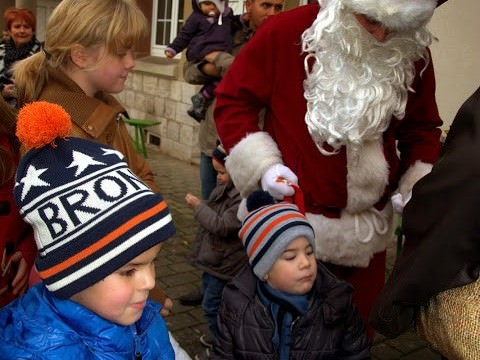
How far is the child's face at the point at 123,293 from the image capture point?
144cm

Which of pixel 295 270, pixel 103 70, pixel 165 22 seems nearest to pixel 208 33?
pixel 103 70

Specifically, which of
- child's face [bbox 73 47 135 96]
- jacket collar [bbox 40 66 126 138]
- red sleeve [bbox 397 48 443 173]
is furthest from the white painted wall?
jacket collar [bbox 40 66 126 138]

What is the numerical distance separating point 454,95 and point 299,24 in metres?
2.77

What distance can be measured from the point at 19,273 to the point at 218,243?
1.29 metres

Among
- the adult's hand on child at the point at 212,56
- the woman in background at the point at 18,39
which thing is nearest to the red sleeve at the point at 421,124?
the adult's hand on child at the point at 212,56

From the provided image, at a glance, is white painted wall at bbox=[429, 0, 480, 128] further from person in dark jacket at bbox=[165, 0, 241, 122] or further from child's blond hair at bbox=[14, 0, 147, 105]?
child's blond hair at bbox=[14, 0, 147, 105]

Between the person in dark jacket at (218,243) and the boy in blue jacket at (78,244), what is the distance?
1.50 meters

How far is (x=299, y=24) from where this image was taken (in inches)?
92.5

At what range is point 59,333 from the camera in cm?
141

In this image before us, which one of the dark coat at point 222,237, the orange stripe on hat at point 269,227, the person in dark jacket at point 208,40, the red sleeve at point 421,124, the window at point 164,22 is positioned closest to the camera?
the orange stripe on hat at point 269,227

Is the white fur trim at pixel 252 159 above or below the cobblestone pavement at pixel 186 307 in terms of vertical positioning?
above

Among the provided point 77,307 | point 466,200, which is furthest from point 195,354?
point 466,200

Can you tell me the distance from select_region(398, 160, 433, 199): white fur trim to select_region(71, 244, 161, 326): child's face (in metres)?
1.29

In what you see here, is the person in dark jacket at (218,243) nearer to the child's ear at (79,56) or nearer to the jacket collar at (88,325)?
the child's ear at (79,56)
